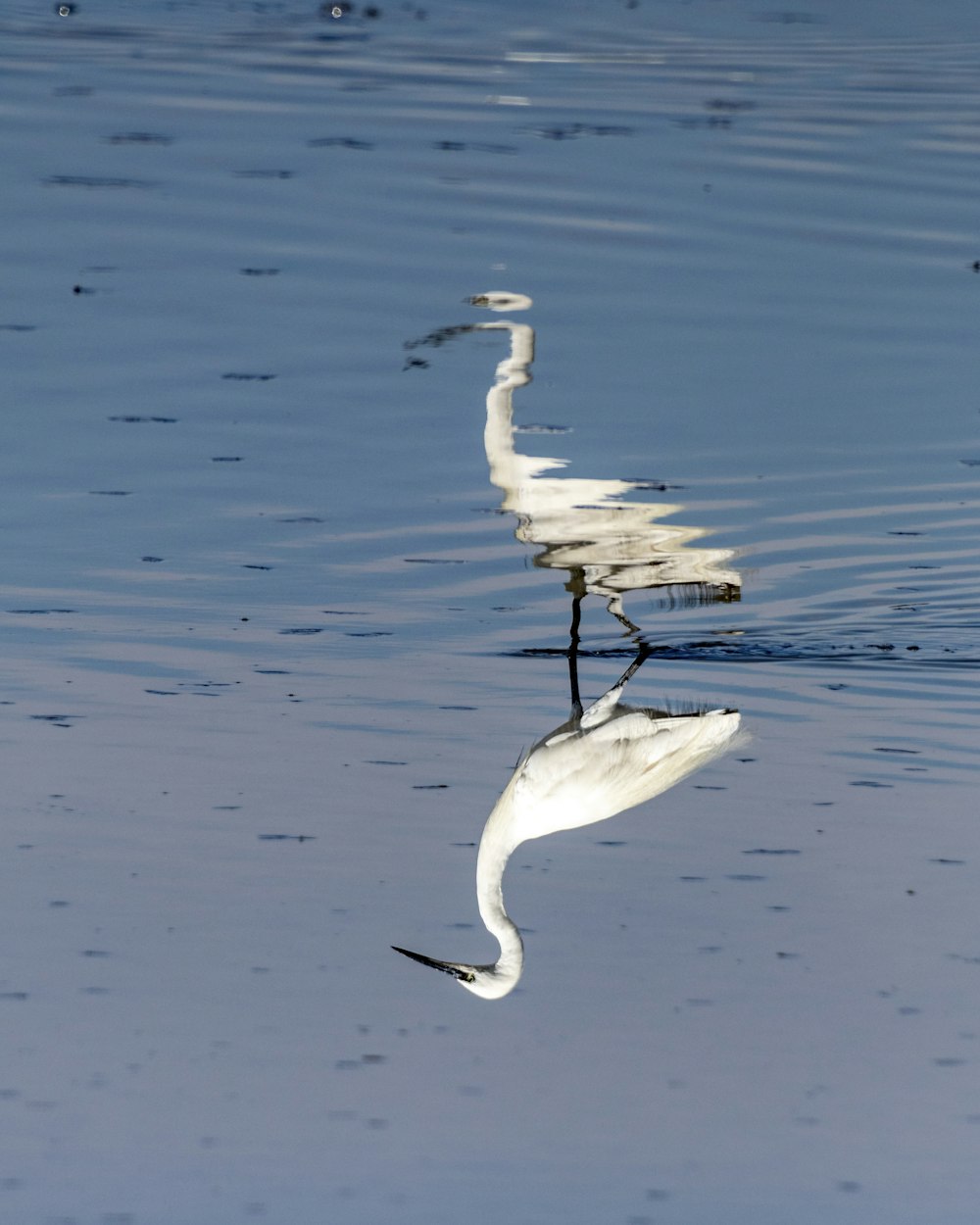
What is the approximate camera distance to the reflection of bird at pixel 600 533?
8.47m

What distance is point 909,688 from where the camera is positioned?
301 inches

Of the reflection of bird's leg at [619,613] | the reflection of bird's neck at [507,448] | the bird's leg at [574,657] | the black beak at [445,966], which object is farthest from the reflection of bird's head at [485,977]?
the reflection of bird's neck at [507,448]

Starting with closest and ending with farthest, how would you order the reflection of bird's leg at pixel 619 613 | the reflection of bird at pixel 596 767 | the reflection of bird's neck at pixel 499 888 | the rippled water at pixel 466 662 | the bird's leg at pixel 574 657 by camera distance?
the rippled water at pixel 466 662 → the reflection of bird's neck at pixel 499 888 → the reflection of bird at pixel 596 767 → the bird's leg at pixel 574 657 → the reflection of bird's leg at pixel 619 613

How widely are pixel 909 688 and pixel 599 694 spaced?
1.08 metres

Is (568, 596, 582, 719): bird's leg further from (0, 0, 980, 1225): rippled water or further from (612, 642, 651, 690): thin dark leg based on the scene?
(612, 642, 651, 690): thin dark leg

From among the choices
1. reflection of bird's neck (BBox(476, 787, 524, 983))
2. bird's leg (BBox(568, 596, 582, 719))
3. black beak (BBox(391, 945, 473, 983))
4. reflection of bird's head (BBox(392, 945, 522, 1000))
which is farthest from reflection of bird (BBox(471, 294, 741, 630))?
reflection of bird's head (BBox(392, 945, 522, 1000))

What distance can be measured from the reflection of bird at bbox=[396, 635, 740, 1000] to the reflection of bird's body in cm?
98

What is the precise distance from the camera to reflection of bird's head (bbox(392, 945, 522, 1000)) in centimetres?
525

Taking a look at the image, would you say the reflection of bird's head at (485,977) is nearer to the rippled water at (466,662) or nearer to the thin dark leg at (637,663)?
the rippled water at (466,662)

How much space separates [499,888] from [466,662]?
6.86ft

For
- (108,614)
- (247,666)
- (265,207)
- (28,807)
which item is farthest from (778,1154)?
(265,207)

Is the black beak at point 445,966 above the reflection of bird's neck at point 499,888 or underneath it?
underneath

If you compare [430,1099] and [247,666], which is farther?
[247,666]

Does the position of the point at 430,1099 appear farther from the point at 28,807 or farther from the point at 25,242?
the point at 25,242
